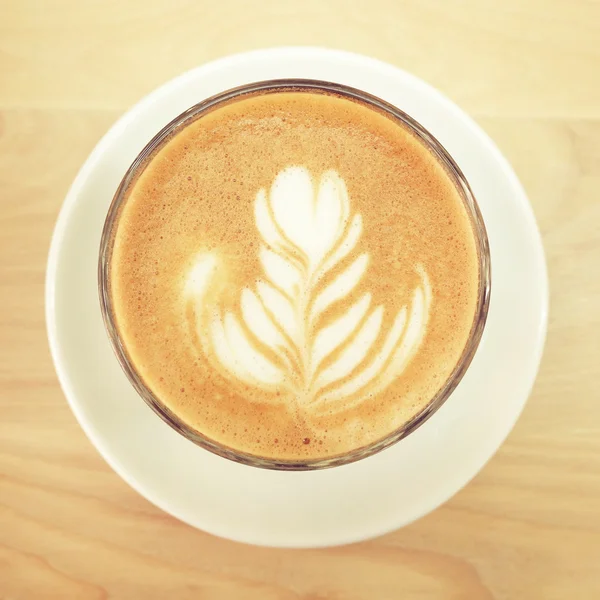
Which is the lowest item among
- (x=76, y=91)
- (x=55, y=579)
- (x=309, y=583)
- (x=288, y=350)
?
(x=55, y=579)

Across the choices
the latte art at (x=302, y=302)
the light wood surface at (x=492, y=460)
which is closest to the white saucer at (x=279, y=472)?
the light wood surface at (x=492, y=460)

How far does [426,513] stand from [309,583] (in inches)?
12.9

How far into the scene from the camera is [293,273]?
1.12 m

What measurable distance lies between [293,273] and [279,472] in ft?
1.42

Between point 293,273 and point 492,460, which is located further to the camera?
point 492,460

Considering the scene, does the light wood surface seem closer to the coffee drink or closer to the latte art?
the coffee drink

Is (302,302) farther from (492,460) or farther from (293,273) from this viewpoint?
(492,460)

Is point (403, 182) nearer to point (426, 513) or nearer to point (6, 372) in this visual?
point (426, 513)

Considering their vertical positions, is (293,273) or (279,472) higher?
(293,273)

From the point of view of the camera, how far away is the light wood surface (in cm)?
133

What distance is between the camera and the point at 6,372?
1.34 metres

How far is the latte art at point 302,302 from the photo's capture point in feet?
3.67

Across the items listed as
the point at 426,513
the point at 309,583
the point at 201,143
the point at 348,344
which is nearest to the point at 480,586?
the point at 426,513

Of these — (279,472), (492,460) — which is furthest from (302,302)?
(492,460)
